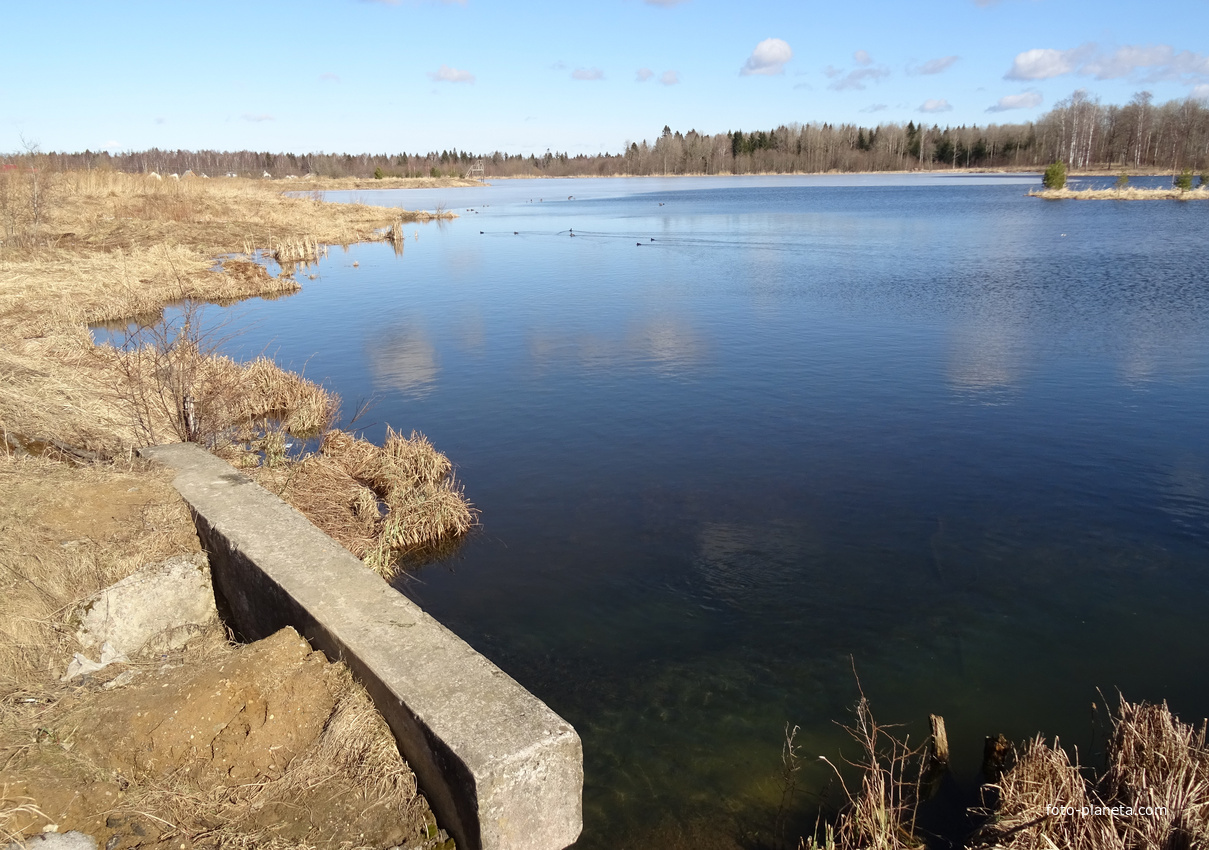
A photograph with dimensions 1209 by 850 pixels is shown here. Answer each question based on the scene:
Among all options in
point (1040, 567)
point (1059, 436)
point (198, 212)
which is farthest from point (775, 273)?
point (198, 212)

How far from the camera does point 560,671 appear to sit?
764 centimetres

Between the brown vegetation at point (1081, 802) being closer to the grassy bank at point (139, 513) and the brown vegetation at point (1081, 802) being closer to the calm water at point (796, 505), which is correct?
the calm water at point (796, 505)

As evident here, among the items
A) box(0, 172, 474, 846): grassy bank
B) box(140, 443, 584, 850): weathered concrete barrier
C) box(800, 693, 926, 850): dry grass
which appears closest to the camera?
box(140, 443, 584, 850): weathered concrete barrier

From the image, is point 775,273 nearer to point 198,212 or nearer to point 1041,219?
point 1041,219

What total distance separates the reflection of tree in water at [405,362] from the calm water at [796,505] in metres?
0.14

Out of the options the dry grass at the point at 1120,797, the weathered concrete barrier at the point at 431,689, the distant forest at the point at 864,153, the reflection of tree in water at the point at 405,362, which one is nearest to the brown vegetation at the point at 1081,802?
the dry grass at the point at 1120,797

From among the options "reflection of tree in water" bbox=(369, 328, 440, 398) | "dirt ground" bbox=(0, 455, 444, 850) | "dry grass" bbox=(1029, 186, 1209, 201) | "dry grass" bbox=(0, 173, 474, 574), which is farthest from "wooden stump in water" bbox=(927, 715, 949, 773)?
"dry grass" bbox=(1029, 186, 1209, 201)

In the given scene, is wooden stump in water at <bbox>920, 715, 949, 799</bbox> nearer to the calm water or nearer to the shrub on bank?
the calm water

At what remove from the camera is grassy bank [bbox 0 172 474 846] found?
4.36m

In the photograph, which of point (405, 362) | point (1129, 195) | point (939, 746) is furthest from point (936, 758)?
point (1129, 195)

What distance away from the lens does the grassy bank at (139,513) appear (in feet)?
14.3

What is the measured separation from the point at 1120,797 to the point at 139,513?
8260 millimetres

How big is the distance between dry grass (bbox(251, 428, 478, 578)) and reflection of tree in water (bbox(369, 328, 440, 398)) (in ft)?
16.3

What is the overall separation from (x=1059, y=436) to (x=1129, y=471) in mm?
1523
